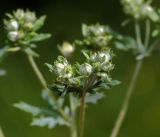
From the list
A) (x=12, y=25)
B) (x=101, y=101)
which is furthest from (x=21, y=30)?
(x=101, y=101)

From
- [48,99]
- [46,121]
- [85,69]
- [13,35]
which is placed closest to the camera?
[85,69]

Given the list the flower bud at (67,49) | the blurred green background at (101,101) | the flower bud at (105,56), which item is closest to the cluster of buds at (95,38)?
the flower bud at (67,49)

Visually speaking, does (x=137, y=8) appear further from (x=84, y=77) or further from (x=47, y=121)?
(x=84, y=77)

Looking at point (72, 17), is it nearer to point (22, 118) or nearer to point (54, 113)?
point (22, 118)

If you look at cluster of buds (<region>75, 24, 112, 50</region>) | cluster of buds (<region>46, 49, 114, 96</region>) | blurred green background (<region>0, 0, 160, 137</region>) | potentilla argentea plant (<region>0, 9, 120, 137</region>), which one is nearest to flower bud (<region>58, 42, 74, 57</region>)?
potentilla argentea plant (<region>0, 9, 120, 137</region>)

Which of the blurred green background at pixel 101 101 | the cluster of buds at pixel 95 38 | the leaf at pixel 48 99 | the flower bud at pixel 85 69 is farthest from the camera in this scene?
the blurred green background at pixel 101 101

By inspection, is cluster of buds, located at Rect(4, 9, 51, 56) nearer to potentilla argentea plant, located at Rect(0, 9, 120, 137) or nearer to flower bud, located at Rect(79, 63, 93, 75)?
potentilla argentea plant, located at Rect(0, 9, 120, 137)

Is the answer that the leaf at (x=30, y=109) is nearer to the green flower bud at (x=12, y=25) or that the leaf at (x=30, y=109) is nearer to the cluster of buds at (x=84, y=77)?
the green flower bud at (x=12, y=25)
